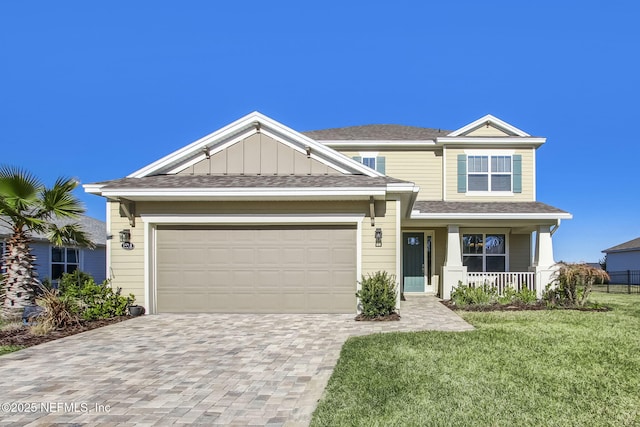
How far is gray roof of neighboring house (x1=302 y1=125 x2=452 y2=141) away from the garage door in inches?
270

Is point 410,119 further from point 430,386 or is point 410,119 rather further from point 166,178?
point 430,386

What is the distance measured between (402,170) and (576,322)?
8.69 meters

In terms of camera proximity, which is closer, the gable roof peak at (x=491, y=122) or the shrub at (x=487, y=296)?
the shrub at (x=487, y=296)

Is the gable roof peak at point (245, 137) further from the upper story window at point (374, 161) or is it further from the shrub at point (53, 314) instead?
the upper story window at point (374, 161)

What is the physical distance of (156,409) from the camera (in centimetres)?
441

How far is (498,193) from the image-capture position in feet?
53.6

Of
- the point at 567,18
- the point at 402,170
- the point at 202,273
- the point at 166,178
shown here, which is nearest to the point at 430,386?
the point at 202,273

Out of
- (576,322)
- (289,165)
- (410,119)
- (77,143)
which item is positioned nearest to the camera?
(576,322)

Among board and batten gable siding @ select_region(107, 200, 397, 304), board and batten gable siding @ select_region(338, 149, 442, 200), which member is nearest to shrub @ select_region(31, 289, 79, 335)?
board and batten gable siding @ select_region(107, 200, 397, 304)

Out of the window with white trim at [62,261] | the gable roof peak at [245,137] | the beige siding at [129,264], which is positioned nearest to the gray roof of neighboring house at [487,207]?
the gable roof peak at [245,137]

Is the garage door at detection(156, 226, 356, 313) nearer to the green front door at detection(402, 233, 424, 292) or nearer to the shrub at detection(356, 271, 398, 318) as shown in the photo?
the shrub at detection(356, 271, 398, 318)

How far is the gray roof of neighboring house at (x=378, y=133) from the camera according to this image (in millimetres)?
17172

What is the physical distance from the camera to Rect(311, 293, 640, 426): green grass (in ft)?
13.7

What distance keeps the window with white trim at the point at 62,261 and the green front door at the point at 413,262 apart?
566 inches
